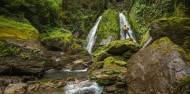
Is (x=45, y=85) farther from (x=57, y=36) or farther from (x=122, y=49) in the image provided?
(x=57, y=36)

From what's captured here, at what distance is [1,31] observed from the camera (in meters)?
15.3

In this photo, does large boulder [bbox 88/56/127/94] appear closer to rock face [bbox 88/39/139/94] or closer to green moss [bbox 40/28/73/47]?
rock face [bbox 88/39/139/94]

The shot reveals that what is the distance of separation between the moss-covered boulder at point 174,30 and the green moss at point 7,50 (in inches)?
315

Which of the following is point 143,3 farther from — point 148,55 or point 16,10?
point 148,55

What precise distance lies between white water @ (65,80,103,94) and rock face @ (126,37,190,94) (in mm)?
2985

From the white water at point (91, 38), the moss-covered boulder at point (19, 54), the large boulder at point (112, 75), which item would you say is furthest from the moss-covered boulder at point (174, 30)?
the white water at point (91, 38)

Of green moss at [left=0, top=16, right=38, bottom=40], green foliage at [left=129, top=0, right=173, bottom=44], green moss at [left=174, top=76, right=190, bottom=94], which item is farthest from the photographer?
green foliage at [left=129, top=0, right=173, bottom=44]

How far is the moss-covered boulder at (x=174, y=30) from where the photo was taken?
33.1 ft

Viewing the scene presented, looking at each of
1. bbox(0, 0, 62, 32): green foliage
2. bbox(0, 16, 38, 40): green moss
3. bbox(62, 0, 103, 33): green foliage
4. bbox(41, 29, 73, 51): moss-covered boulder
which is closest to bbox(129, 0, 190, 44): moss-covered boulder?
bbox(62, 0, 103, 33): green foliage

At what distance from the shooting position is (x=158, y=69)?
7609mm

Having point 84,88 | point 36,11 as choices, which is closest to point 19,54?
point 84,88

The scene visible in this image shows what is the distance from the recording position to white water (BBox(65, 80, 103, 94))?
11.8 metres

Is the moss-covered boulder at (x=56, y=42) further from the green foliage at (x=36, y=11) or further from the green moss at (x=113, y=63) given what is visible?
the green moss at (x=113, y=63)

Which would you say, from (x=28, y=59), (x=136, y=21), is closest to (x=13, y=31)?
(x=28, y=59)
